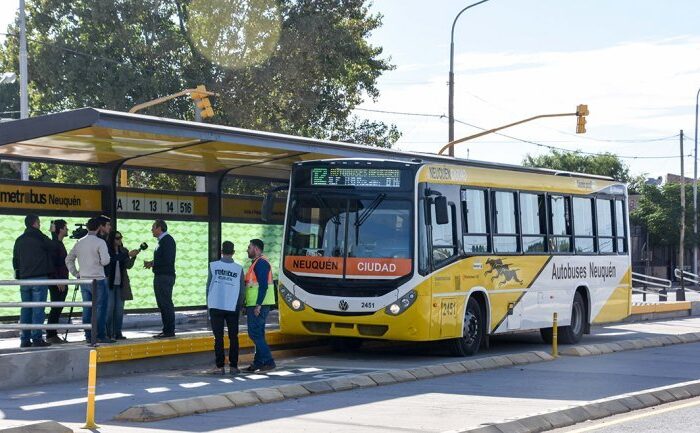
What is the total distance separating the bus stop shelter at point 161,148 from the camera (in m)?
16.3

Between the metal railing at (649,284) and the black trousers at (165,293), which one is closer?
the black trousers at (165,293)

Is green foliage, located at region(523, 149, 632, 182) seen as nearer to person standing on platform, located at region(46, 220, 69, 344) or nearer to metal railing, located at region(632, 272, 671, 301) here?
metal railing, located at region(632, 272, 671, 301)

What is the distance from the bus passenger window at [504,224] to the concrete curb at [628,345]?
1896mm

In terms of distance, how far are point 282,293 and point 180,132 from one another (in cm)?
309

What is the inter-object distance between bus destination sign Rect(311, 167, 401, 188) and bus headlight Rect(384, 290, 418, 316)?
1.60 metres

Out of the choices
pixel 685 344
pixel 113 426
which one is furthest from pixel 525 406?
pixel 685 344

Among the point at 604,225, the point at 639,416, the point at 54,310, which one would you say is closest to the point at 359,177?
the point at 54,310

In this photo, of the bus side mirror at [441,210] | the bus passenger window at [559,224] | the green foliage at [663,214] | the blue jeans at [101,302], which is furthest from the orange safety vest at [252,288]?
the green foliage at [663,214]

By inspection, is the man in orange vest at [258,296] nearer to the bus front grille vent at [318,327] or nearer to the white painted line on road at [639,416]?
the bus front grille vent at [318,327]

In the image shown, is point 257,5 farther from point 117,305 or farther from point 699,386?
point 699,386

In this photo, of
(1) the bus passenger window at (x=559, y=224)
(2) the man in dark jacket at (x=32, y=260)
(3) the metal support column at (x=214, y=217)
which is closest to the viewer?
(2) the man in dark jacket at (x=32, y=260)

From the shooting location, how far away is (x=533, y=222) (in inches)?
863

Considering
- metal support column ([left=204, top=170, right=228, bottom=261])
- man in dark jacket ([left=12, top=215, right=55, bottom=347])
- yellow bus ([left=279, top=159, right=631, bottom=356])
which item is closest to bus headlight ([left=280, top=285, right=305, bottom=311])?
yellow bus ([left=279, top=159, right=631, bottom=356])

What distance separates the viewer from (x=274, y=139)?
1914 centimetres
